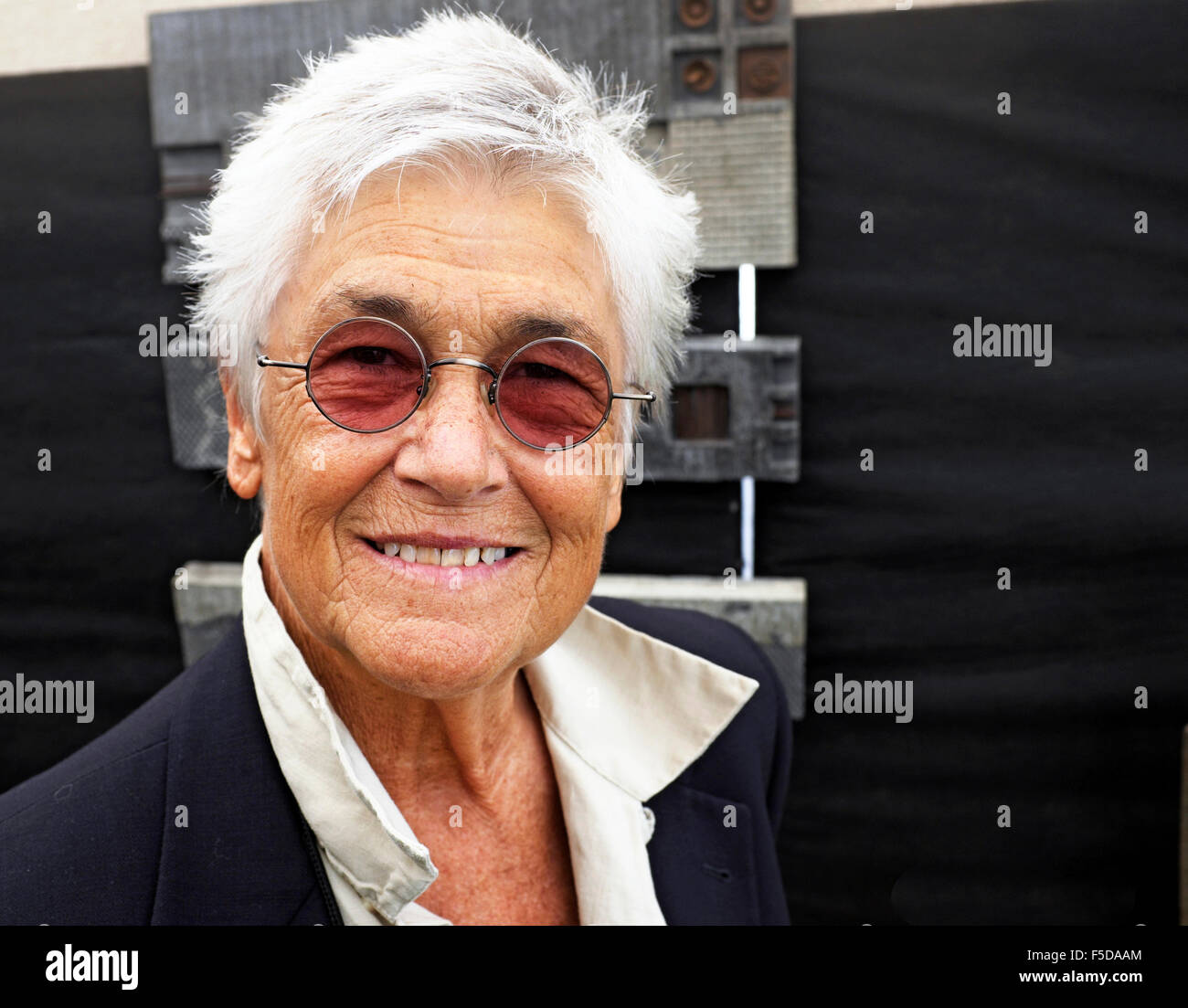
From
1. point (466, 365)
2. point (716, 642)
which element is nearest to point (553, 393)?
point (466, 365)

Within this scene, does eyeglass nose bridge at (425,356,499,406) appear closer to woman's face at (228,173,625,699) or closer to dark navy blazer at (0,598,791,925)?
woman's face at (228,173,625,699)

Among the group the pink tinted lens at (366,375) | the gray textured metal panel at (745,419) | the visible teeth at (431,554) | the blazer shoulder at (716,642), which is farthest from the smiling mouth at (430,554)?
the gray textured metal panel at (745,419)

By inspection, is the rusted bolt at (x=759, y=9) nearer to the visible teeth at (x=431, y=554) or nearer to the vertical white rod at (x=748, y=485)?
the vertical white rod at (x=748, y=485)

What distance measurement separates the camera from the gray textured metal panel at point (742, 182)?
1714 mm

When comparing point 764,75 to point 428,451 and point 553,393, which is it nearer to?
point 553,393

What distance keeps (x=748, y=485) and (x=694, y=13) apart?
36.5 inches

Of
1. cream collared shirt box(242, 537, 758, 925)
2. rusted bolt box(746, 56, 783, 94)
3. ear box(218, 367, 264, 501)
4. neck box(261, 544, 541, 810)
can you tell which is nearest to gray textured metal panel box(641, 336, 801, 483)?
rusted bolt box(746, 56, 783, 94)

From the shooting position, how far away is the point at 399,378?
733mm

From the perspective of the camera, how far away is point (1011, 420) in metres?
1.79

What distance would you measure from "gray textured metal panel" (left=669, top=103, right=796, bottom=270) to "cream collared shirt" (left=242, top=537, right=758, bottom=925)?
923 millimetres

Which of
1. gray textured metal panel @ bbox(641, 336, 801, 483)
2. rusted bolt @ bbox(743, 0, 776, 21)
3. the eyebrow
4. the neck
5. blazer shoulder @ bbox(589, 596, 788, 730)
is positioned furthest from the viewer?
gray textured metal panel @ bbox(641, 336, 801, 483)

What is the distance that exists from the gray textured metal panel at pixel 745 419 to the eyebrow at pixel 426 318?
1.05 m

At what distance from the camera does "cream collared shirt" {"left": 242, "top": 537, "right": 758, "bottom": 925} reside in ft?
2.51
